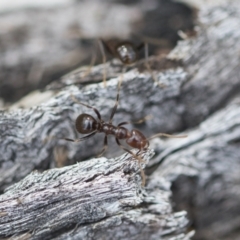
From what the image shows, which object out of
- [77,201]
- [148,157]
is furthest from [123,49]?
[77,201]

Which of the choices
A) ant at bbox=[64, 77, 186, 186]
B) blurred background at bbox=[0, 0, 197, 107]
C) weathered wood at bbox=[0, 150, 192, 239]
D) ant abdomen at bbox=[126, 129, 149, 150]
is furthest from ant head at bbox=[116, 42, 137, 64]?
weathered wood at bbox=[0, 150, 192, 239]

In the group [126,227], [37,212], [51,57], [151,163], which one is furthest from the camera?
[51,57]

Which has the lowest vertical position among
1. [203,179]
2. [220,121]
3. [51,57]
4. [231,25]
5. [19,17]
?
[203,179]

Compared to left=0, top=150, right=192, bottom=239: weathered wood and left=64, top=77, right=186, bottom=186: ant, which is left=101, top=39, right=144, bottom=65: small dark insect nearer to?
left=64, top=77, right=186, bottom=186: ant

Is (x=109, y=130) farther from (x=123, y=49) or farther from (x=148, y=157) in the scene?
(x=123, y=49)

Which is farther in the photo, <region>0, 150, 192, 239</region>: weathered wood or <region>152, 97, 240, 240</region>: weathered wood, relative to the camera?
<region>152, 97, 240, 240</region>: weathered wood

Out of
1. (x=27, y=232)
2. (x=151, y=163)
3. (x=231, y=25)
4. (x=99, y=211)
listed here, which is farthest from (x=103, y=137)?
(x=231, y=25)

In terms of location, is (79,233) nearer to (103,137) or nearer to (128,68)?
(103,137)
